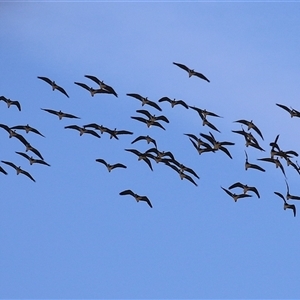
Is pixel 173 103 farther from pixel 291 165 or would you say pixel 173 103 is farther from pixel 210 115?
pixel 291 165

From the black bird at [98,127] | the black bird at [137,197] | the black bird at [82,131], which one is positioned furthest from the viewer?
the black bird at [137,197]

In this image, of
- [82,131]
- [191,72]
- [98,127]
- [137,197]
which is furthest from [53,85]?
[137,197]

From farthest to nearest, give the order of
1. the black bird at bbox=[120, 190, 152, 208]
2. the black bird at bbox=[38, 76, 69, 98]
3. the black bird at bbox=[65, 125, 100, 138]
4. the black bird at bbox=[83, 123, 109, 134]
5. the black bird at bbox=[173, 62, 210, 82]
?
the black bird at bbox=[120, 190, 152, 208] < the black bird at bbox=[65, 125, 100, 138] < the black bird at bbox=[83, 123, 109, 134] < the black bird at bbox=[38, 76, 69, 98] < the black bird at bbox=[173, 62, 210, 82]

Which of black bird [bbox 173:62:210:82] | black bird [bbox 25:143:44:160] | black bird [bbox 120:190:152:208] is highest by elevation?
black bird [bbox 173:62:210:82]

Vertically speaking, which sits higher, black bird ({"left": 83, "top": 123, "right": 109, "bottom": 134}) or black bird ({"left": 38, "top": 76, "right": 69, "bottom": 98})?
black bird ({"left": 38, "top": 76, "right": 69, "bottom": 98})

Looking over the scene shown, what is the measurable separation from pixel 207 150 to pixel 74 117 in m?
11.2

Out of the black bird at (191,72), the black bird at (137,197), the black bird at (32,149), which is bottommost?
the black bird at (137,197)

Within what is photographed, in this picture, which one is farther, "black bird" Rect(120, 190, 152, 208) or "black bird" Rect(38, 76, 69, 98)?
"black bird" Rect(120, 190, 152, 208)

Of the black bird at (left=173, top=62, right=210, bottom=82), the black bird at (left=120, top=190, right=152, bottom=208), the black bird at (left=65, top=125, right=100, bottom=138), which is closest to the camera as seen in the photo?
the black bird at (left=173, top=62, right=210, bottom=82)

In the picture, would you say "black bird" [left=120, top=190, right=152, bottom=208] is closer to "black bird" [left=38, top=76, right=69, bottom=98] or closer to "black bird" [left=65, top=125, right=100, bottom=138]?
"black bird" [left=65, top=125, right=100, bottom=138]

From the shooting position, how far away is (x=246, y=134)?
279 ft

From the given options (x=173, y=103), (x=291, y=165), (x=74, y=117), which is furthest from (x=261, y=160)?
(x=74, y=117)

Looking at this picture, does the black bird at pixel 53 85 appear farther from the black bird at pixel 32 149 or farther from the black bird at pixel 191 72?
Answer: the black bird at pixel 191 72

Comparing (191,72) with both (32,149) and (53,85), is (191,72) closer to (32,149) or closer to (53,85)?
(53,85)
